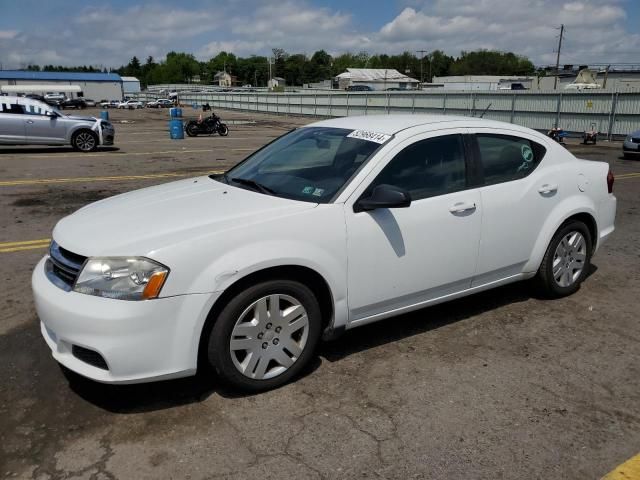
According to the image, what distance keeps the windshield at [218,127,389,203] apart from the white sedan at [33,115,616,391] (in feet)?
0.05

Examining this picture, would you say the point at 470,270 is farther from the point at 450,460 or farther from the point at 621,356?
the point at 450,460

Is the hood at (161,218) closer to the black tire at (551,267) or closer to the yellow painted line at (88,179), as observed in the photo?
the black tire at (551,267)

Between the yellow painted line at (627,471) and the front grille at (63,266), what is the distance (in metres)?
2.86

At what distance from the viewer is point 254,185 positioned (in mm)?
3822

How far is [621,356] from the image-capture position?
3.77 m

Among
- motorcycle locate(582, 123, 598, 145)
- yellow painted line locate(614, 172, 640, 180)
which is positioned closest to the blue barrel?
motorcycle locate(582, 123, 598, 145)

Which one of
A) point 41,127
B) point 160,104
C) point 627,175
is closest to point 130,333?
point 627,175

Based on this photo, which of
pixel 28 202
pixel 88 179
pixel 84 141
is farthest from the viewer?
pixel 84 141

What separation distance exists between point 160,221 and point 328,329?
122cm

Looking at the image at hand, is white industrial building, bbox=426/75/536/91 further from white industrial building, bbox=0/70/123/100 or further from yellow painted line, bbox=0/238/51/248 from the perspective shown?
white industrial building, bbox=0/70/123/100

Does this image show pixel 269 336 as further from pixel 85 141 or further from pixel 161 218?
pixel 85 141

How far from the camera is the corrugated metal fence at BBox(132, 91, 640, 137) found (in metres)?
22.3

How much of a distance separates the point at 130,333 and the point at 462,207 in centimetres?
234

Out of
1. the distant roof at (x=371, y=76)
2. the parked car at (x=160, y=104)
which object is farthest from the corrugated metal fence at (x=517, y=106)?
the distant roof at (x=371, y=76)
